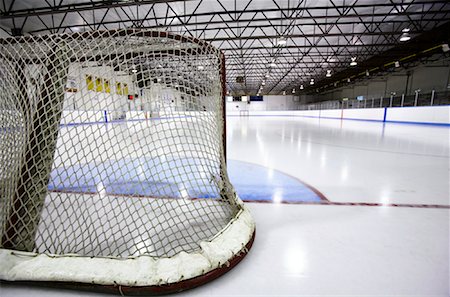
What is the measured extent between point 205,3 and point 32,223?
1086cm

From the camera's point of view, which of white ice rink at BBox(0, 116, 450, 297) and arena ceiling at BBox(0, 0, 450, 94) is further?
arena ceiling at BBox(0, 0, 450, 94)

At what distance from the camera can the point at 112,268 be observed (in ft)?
3.90

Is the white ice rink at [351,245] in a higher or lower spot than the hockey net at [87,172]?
lower

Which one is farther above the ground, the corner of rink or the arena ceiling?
the arena ceiling

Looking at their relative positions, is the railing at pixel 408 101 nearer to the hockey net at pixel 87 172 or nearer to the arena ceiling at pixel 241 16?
the arena ceiling at pixel 241 16

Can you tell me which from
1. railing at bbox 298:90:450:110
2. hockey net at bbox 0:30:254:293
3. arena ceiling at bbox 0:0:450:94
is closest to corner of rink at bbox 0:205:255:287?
hockey net at bbox 0:30:254:293

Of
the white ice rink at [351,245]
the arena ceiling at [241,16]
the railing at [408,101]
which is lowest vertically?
the white ice rink at [351,245]

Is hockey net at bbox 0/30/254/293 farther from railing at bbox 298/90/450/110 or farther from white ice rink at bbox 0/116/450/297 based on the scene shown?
railing at bbox 298/90/450/110

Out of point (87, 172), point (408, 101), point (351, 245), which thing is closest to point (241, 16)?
point (408, 101)

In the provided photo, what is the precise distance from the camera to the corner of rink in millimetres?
1138

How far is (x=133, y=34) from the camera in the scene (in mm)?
1604

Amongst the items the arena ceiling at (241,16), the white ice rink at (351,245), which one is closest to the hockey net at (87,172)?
the white ice rink at (351,245)

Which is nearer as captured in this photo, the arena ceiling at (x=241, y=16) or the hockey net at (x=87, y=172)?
the hockey net at (x=87, y=172)

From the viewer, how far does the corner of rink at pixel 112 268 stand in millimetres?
1138
